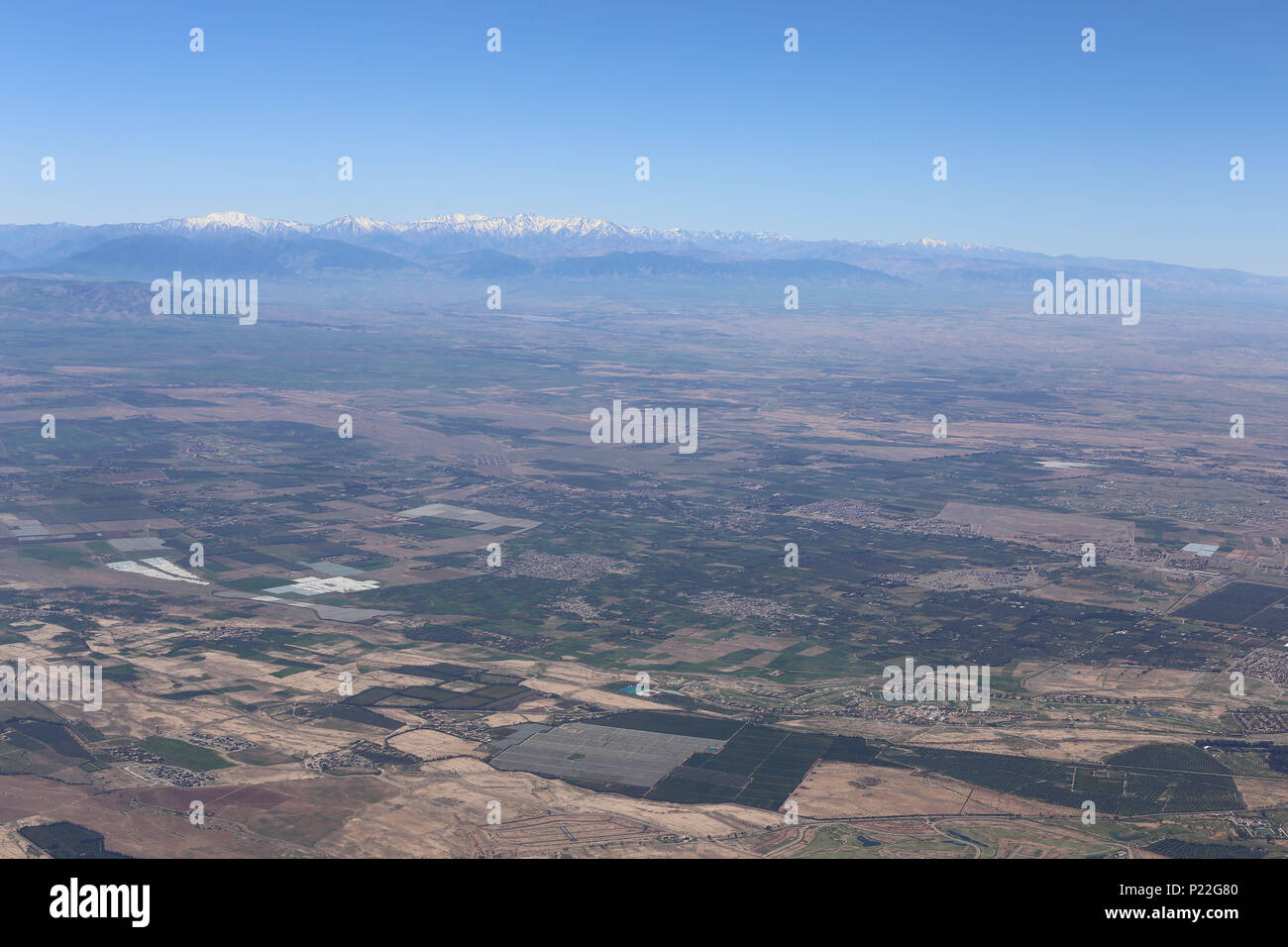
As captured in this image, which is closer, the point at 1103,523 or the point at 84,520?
the point at 84,520

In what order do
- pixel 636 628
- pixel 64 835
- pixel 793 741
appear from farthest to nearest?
pixel 636 628
pixel 793 741
pixel 64 835

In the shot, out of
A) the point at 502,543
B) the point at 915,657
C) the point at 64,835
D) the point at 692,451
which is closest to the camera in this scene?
the point at 64,835

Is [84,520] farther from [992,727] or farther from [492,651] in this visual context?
[992,727]

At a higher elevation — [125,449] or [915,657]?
[125,449]

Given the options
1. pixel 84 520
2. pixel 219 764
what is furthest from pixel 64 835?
pixel 84 520

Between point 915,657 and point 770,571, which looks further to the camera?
point 770,571

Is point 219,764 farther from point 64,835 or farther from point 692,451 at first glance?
point 692,451

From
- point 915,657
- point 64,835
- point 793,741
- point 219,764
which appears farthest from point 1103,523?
point 64,835

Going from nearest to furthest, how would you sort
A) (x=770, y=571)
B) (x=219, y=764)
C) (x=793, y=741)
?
1. (x=219, y=764)
2. (x=793, y=741)
3. (x=770, y=571)

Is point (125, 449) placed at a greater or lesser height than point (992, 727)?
greater
